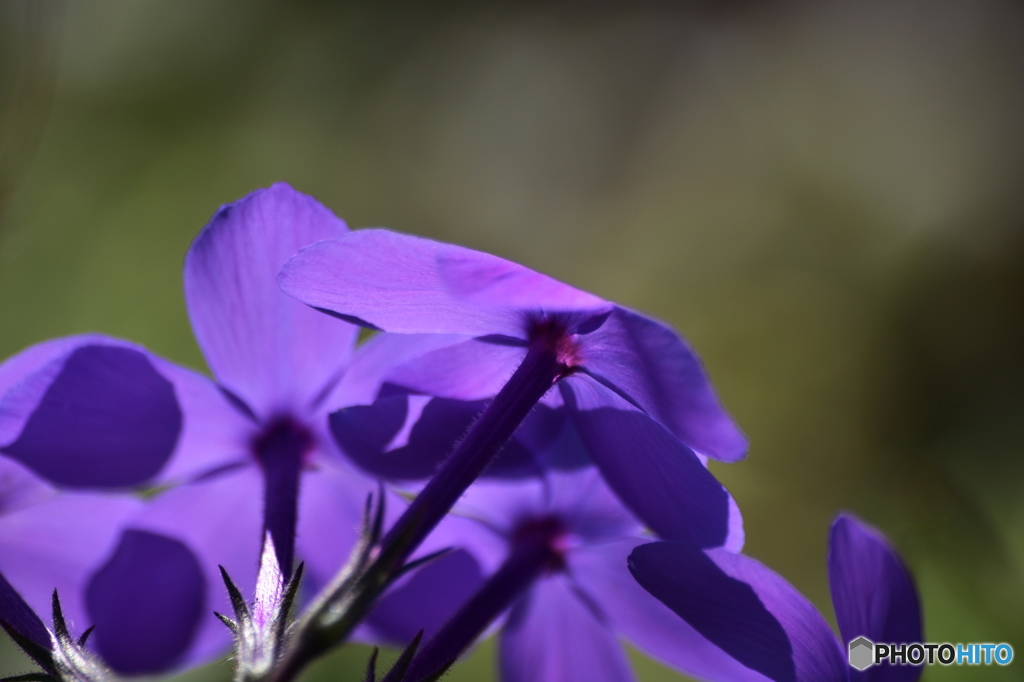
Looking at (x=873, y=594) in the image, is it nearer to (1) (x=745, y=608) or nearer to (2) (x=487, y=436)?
(1) (x=745, y=608)

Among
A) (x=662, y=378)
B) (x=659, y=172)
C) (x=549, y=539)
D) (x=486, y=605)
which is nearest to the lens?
(x=662, y=378)

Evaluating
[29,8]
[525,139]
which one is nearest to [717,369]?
[525,139]

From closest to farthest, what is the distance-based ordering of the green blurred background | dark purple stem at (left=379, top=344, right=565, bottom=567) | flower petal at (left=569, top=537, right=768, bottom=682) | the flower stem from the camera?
the flower stem < dark purple stem at (left=379, top=344, right=565, bottom=567) < flower petal at (left=569, top=537, right=768, bottom=682) < the green blurred background

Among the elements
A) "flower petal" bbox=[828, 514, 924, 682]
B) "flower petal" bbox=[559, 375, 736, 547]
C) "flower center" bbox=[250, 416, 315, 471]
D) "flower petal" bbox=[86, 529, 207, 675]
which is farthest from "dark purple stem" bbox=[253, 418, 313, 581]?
"flower petal" bbox=[828, 514, 924, 682]

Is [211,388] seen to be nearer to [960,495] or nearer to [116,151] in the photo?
[960,495]

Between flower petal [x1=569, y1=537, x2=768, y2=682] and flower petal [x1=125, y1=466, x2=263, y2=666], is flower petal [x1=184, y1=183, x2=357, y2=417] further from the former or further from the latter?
flower petal [x1=569, y1=537, x2=768, y2=682]

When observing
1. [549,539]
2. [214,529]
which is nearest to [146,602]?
[214,529]
